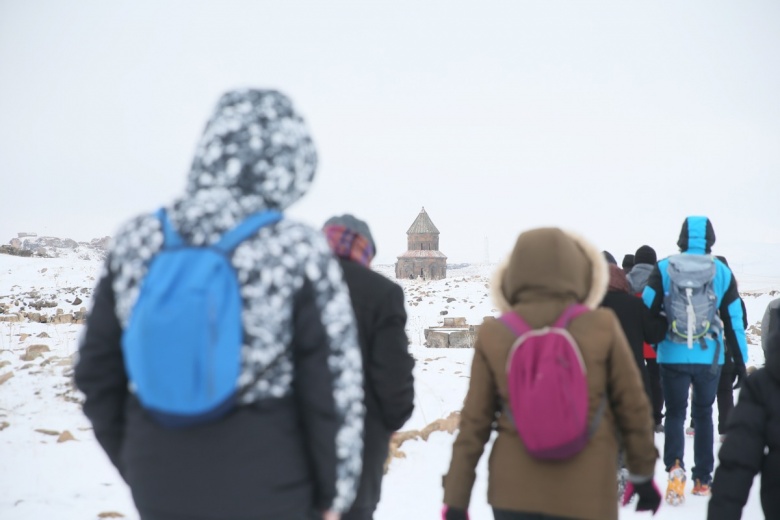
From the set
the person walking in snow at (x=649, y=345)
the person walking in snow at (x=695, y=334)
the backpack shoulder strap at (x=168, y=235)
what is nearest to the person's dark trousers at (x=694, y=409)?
the person walking in snow at (x=695, y=334)

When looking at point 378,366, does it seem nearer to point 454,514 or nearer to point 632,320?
point 454,514

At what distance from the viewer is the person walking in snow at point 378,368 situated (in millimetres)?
2812

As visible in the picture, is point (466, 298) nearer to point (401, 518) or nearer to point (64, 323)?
point (64, 323)

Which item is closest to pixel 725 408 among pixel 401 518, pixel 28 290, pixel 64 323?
pixel 401 518

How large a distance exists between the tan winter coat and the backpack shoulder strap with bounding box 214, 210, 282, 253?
3.71 feet

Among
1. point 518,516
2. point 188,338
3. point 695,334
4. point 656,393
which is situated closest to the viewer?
point 188,338

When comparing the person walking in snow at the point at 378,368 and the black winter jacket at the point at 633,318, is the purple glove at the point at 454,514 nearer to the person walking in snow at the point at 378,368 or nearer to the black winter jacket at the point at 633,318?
the person walking in snow at the point at 378,368

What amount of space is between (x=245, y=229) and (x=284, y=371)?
1.47 feet

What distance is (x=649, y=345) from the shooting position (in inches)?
252

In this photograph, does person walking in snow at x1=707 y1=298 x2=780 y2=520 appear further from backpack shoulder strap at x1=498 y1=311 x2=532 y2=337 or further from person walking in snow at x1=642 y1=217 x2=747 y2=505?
person walking in snow at x1=642 y1=217 x2=747 y2=505

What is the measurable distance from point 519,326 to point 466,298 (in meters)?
21.7

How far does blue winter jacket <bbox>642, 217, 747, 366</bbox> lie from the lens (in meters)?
4.63

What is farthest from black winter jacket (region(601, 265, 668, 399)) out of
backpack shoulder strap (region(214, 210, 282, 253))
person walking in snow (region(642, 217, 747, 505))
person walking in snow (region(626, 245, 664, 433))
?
backpack shoulder strap (region(214, 210, 282, 253))

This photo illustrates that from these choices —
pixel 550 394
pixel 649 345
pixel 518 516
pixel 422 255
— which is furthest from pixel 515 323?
pixel 422 255
